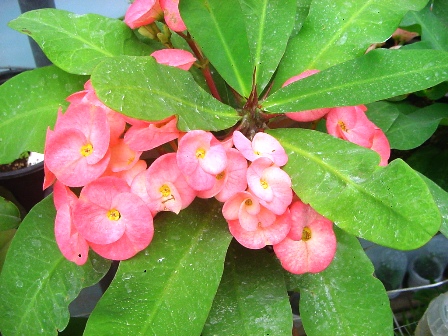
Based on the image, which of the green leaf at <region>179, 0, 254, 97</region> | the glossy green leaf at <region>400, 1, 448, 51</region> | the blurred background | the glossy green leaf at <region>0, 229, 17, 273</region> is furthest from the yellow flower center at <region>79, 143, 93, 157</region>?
the blurred background

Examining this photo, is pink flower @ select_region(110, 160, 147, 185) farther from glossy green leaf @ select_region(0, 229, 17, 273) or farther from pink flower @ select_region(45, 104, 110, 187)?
glossy green leaf @ select_region(0, 229, 17, 273)

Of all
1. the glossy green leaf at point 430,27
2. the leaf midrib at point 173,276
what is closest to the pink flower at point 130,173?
the leaf midrib at point 173,276

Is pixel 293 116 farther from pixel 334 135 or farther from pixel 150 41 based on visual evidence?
pixel 150 41

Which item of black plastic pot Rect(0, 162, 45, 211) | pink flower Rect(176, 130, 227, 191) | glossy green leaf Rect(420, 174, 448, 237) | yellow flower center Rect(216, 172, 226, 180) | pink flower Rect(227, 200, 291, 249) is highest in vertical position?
pink flower Rect(176, 130, 227, 191)

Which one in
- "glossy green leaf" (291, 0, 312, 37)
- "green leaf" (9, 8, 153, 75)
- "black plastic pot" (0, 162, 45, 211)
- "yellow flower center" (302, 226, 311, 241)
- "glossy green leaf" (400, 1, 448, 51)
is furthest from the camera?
"black plastic pot" (0, 162, 45, 211)

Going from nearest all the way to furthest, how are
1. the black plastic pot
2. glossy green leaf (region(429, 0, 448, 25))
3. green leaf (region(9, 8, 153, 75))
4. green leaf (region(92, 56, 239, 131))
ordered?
green leaf (region(92, 56, 239, 131)) → green leaf (region(9, 8, 153, 75)) → glossy green leaf (region(429, 0, 448, 25)) → the black plastic pot
